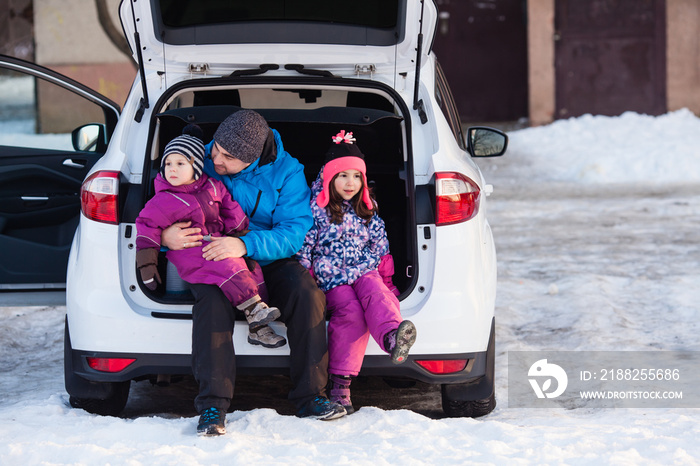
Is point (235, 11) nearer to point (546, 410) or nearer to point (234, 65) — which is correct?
point (234, 65)

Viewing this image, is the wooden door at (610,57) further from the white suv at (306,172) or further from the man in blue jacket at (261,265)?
the man in blue jacket at (261,265)

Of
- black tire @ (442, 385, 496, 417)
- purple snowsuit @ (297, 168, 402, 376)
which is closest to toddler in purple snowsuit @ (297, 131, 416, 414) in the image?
purple snowsuit @ (297, 168, 402, 376)

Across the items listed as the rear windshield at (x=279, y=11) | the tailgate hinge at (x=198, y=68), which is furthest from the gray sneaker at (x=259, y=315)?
the rear windshield at (x=279, y=11)

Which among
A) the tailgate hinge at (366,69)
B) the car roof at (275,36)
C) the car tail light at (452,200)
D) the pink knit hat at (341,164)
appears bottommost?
the car tail light at (452,200)

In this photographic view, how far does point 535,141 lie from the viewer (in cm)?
1545

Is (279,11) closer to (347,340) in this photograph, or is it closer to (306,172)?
(306,172)

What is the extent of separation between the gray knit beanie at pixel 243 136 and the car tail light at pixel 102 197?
465 millimetres

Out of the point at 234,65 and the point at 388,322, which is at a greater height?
Answer: the point at 234,65

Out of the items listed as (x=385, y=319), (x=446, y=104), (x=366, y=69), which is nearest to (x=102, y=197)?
(x=385, y=319)

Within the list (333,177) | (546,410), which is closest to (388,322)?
(333,177)

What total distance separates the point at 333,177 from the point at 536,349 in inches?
74.5

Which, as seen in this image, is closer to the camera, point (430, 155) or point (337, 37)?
point (430, 155)

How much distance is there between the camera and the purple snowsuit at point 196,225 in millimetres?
3730

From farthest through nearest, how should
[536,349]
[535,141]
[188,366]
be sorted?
[535,141], [536,349], [188,366]
